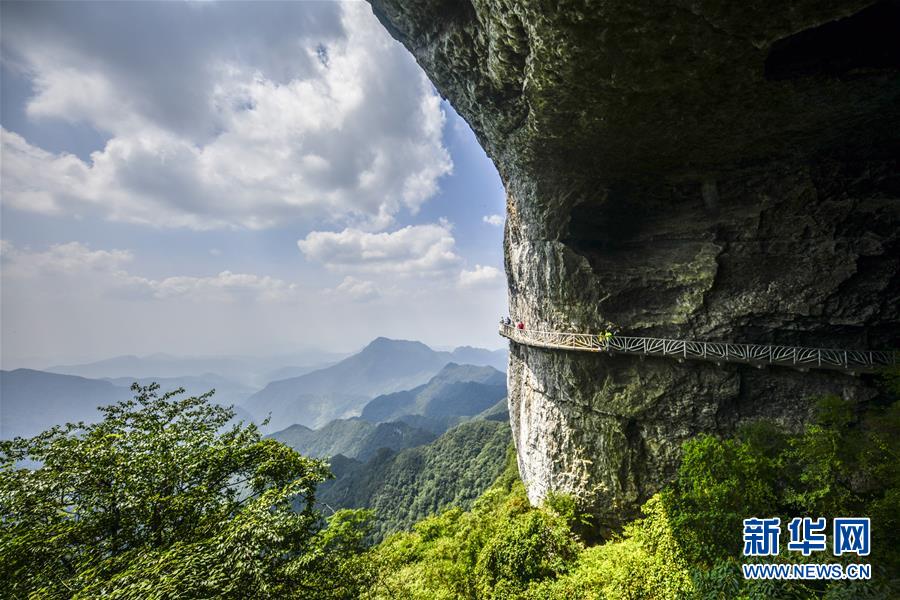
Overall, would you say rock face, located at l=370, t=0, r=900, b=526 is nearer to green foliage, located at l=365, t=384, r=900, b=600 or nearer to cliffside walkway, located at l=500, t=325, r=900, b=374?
cliffside walkway, located at l=500, t=325, r=900, b=374

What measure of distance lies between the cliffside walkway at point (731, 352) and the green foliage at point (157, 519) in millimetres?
11774

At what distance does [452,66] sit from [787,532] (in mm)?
18706

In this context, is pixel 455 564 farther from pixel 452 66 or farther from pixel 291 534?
pixel 452 66

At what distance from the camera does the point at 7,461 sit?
729 cm

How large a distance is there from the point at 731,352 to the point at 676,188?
7.36m

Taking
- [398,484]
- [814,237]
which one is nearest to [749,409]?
[814,237]

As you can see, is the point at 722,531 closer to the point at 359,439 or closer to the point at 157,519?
the point at 157,519

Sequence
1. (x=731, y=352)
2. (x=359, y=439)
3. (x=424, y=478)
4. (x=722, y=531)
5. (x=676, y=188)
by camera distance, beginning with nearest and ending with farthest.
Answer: (x=722, y=531), (x=731, y=352), (x=676, y=188), (x=424, y=478), (x=359, y=439)

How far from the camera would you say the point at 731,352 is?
13500 millimetres

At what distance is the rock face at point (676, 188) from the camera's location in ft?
31.9

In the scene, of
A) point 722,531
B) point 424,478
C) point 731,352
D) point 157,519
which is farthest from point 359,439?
point 722,531

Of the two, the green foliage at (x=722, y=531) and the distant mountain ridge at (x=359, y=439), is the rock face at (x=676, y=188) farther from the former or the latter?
the distant mountain ridge at (x=359, y=439)

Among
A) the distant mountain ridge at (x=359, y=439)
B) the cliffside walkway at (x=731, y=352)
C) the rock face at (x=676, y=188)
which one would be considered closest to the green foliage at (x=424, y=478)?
the distant mountain ridge at (x=359, y=439)

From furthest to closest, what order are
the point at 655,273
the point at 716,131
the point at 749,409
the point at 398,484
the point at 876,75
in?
1. the point at 398,484
2. the point at 655,273
3. the point at 749,409
4. the point at 716,131
5. the point at 876,75
